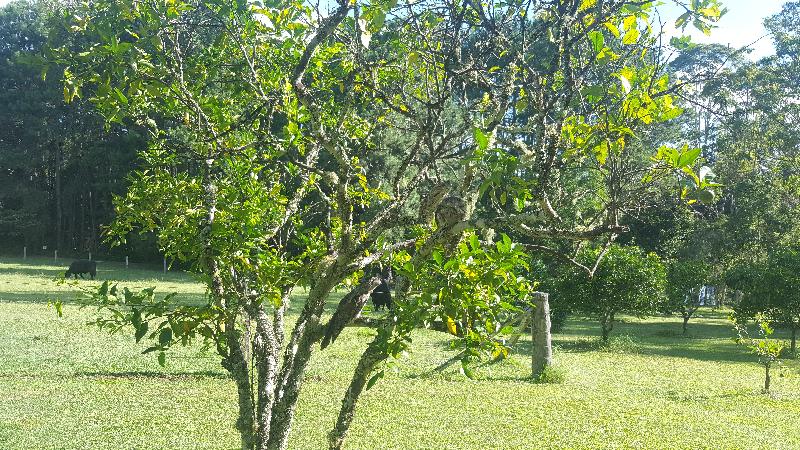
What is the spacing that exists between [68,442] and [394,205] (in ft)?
13.3

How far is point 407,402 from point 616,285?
8365mm

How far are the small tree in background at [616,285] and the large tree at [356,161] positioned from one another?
11161 millimetres

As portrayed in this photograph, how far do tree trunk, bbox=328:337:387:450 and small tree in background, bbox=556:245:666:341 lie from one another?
37.7 ft

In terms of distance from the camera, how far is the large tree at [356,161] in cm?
273

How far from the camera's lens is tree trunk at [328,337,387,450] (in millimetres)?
3343

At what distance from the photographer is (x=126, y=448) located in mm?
5633

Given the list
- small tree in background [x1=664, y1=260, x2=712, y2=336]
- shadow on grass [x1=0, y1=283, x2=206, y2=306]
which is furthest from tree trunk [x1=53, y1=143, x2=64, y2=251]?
small tree in background [x1=664, y1=260, x2=712, y2=336]

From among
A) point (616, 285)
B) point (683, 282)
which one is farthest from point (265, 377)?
point (683, 282)

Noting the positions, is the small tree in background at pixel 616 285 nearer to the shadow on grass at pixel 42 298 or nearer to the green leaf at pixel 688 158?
the shadow on grass at pixel 42 298

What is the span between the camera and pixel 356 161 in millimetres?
3799

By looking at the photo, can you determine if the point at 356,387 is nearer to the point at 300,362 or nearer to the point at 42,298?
the point at 300,362

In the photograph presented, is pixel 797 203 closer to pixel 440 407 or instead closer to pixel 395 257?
pixel 440 407

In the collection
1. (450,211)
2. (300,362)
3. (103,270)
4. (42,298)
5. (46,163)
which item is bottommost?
(42,298)

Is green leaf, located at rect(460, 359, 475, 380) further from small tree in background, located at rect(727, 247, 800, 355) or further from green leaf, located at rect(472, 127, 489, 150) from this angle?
small tree in background, located at rect(727, 247, 800, 355)
